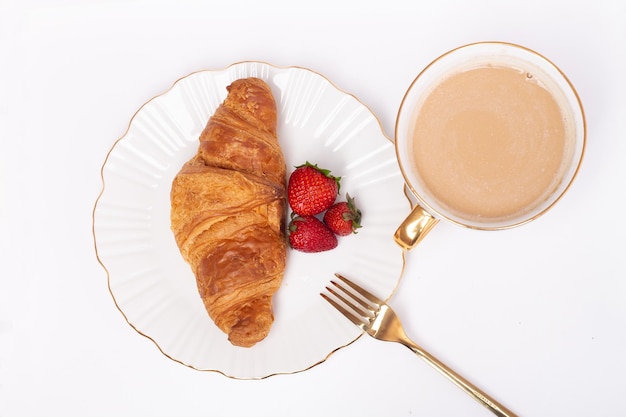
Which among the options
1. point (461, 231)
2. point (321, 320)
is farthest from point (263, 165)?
point (461, 231)

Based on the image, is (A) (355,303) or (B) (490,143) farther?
(A) (355,303)

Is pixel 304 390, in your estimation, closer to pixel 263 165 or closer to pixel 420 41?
pixel 263 165

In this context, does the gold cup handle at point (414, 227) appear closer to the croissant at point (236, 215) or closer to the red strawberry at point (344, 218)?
the red strawberry at point (344, 218)

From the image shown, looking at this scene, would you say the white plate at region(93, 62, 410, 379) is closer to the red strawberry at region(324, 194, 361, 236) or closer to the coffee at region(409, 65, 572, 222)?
the red strawberry at region(324, 194, 361, 236)

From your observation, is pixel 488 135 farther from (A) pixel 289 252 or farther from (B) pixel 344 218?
(A) pixel 289 252

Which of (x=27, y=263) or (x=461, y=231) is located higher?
(x=461, y=231)

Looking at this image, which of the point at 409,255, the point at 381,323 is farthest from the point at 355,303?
the point at 409,255

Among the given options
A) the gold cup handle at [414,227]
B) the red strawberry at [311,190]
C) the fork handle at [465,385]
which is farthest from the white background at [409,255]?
the red strawberry at [311,190]
